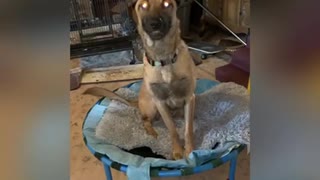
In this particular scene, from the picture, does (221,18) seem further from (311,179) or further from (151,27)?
(311,179)

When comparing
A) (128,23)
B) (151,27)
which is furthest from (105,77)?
(151,27)

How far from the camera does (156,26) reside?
142 cm

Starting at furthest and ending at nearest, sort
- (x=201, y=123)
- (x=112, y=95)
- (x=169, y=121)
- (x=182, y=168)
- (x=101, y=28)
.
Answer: (x=101, y=28) → (x=112, y=95) → (x=201, y=123) → (x=169, y=121) → (x=182, y=168)

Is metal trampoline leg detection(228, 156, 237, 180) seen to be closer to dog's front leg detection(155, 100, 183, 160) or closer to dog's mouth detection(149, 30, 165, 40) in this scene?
dog's front leg detection(155, 100, 183, 160)

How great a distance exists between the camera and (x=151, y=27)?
1.42 metres

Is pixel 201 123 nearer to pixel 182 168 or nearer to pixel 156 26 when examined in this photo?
pixel 182 168

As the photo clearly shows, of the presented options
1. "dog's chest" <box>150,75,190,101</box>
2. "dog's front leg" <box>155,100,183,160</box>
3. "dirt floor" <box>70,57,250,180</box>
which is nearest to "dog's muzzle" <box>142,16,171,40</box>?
"dog's chest" <box>150,75,190,101</box>

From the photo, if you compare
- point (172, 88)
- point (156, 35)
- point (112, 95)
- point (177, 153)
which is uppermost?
point (156, 35)

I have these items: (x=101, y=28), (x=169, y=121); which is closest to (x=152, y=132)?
(x=169, y=121)

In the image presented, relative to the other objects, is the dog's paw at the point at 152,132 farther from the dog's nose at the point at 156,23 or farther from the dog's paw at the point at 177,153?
the dog's nose at the point at 156,23

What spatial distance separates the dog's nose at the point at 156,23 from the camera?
4.58ft

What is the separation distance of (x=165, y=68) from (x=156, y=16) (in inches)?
8.3

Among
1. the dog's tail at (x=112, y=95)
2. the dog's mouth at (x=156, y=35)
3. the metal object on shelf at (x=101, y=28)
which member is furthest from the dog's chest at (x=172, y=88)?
the metal object on shelf at (x=101, y=28)

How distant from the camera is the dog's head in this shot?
140 cm
